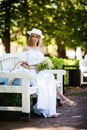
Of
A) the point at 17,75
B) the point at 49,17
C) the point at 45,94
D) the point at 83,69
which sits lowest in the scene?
the point at 83,69

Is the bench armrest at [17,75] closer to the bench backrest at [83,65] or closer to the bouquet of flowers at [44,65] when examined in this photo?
the bouquet of flowers at [44,65]

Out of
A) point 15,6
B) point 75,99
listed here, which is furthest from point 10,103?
point 15,6

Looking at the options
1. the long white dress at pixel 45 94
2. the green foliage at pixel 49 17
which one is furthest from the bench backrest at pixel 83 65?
Answer: the green foliage at pixel 49 17

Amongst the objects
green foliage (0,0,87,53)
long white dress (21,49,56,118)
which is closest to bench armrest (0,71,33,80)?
long white dress (21,49,56,118)

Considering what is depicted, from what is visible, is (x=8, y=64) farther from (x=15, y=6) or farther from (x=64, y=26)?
(x=64, y=26)

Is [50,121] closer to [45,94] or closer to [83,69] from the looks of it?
[45,94]

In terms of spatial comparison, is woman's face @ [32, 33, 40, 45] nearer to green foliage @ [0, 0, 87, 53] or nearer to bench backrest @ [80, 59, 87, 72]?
bench backrest @ [80, 59, 87, 72]

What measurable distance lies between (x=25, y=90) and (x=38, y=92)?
1.79ft

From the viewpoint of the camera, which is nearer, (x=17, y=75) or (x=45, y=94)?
(x=17, y=75)

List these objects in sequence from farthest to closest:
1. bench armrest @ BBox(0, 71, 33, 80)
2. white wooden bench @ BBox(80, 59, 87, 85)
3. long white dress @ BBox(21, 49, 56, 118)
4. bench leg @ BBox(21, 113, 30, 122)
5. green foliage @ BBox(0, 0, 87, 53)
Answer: green foliage @ BBox(0, 0, 87, 53), white wooden bench @ BBox(80, 59, 87, 85), long white dress @ BBox(21, 49, 56, 118), bench leg @ BBox(21, 113, 30, 122), bench armrest @ BBox(0, 71, 33, 80)

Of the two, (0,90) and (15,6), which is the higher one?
(15,6)

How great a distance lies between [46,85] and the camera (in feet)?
27.3

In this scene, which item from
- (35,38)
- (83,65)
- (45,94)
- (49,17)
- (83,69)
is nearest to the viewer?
(45,94)

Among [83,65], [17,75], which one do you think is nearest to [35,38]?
[17,75]
